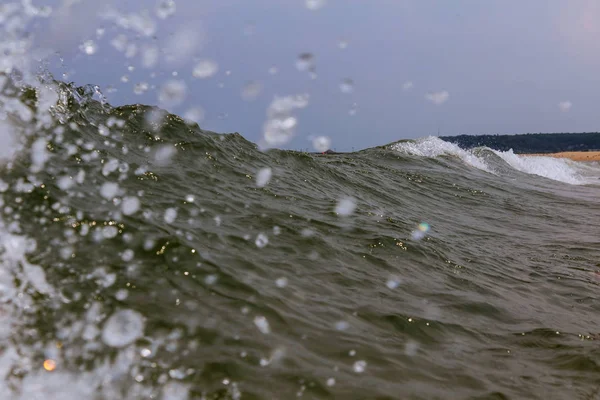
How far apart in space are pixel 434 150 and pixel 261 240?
18.2m

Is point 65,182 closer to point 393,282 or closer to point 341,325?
point 341,325

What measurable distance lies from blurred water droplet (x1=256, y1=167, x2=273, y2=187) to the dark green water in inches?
6.0

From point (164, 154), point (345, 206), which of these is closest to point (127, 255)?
point (164, 154)

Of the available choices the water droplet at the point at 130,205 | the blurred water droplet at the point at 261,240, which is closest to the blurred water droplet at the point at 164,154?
the water droplet at the point at 130,205

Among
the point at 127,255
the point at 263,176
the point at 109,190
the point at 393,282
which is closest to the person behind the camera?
the point at 127,255

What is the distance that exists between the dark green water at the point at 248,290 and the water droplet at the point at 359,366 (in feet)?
0.08

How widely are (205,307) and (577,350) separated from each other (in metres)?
2.84

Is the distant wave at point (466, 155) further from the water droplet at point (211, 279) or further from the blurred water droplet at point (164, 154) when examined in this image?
the water droplet at point (211, 279)

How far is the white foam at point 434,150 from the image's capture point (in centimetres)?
2094

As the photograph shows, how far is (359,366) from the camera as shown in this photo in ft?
10.00

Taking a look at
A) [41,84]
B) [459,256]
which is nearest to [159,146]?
[41,84]

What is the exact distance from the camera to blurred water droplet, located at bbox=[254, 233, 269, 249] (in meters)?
4.89

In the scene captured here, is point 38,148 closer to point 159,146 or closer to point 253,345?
point 159,146

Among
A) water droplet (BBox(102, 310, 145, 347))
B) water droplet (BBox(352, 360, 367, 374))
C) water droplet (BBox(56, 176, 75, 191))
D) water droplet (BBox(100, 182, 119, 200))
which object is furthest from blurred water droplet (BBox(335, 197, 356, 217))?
water droplet (BBox(102, 310, 145, 347))
